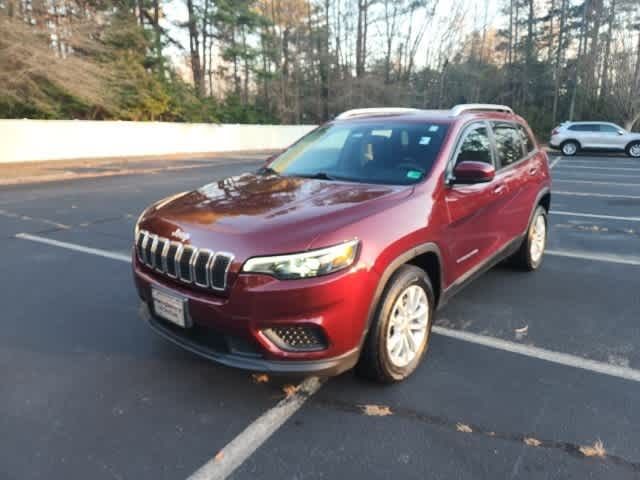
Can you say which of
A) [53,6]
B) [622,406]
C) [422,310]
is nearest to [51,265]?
[422,310]

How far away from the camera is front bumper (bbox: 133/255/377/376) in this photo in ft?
7.48

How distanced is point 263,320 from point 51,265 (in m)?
3.83

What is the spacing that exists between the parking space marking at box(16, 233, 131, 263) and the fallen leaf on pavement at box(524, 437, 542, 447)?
4377mm

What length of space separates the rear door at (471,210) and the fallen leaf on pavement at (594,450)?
1.33 m

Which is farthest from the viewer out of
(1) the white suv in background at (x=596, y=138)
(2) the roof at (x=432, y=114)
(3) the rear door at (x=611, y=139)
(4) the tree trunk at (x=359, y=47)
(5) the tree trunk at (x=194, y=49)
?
(4) the tree trunk at (x=359, y=47)

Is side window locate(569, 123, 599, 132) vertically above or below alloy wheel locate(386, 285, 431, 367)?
above

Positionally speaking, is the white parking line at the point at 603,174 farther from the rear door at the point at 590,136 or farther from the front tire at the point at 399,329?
the front tire at the point at 399,329

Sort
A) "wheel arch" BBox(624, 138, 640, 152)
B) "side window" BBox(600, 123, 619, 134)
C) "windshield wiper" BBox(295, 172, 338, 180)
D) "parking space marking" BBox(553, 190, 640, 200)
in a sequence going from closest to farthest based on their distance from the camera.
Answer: "windshield wiper" BBox(295, 172, 338, 180) < "parking space marking" BBox(553, 190, 640, 200) < "wheel arch" BBox(624, 138, 640, 152) < "side window" BBox(600, 123, 619, 134)

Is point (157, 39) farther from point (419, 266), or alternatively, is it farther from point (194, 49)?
point (419, 266)

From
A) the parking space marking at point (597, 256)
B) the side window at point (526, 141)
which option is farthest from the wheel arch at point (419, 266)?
the parking space marking at point (597, 256)

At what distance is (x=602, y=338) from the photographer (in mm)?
3455

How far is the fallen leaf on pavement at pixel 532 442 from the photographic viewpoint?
91.3 inches

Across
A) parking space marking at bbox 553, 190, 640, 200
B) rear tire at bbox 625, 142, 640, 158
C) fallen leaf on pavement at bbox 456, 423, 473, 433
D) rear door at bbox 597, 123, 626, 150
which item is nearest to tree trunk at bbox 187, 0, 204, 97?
rear door at bbox 597, 123, 626, 150

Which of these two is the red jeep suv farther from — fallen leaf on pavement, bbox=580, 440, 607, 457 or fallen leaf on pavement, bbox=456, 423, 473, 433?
fallen leaf on pavement, bbox=580, 440, 607, 457
